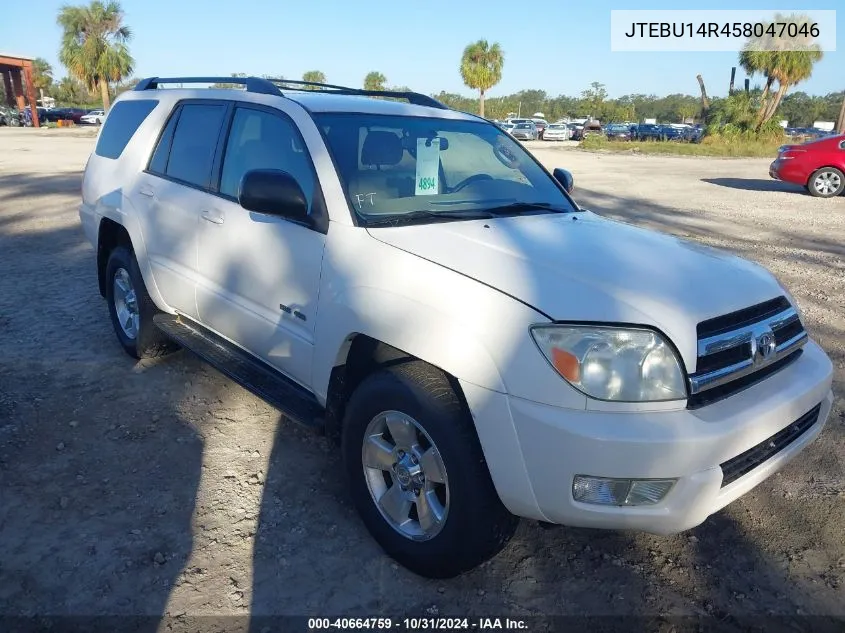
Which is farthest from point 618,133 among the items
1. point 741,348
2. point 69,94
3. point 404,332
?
point 69,94

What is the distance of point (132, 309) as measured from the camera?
468 centimetres

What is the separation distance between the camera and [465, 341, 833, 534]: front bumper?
208cm

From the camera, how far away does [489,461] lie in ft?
7.38

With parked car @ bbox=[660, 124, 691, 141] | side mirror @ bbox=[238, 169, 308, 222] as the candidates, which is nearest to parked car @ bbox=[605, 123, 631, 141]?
parked car @ bbox=[660, 124, 691, 141]

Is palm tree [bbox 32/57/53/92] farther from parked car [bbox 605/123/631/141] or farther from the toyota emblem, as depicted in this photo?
the toyota emblem

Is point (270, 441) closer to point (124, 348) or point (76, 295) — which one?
point (124, 348)

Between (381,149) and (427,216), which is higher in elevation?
(381,149)

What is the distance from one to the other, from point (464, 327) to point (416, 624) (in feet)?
3.71

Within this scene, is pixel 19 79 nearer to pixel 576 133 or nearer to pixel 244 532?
pixel 576 133

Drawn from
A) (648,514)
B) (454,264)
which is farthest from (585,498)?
(454,264)

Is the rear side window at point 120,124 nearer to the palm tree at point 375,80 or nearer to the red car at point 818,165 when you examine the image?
the red car at point 818,165

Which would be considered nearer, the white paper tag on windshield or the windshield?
the windshield

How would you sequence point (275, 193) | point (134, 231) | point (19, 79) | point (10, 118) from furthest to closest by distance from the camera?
1. point (19, 79)
2. point (10, 118)
3. point (134, 231)
4. point (275, 193)

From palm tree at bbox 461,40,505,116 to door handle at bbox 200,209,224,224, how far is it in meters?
53.8
